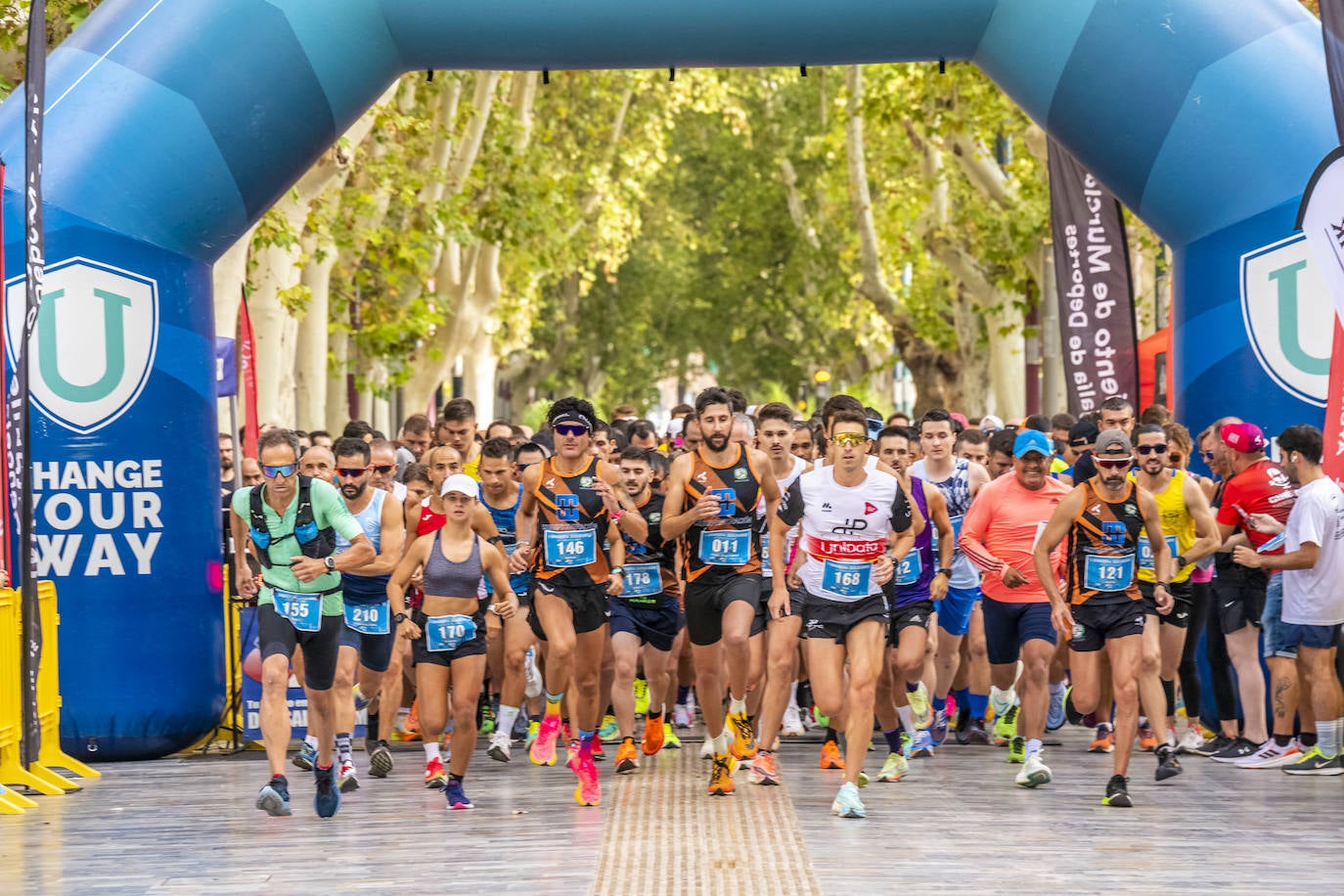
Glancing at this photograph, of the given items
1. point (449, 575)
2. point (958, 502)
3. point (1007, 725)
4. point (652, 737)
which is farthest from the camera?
point (958, 502)

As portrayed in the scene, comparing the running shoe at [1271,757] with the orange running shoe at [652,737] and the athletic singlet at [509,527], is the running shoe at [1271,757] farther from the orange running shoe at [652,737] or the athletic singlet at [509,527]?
the athletic singlet at [509,527]

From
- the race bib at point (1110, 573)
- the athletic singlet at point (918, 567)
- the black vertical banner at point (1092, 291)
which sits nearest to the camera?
the race bib at point (1110, 573)

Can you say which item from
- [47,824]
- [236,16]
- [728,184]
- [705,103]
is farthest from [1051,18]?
[728,184]

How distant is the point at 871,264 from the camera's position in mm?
30844

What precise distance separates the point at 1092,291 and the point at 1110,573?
6.61 m

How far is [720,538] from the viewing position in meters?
10.5

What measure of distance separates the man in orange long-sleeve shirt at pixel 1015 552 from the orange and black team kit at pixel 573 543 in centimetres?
229

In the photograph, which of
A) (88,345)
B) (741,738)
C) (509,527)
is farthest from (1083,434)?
(88,345)

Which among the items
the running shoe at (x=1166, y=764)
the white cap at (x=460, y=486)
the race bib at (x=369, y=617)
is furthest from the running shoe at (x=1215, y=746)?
the race bib at (x=369, y=617)

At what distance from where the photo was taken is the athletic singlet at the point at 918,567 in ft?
36.1

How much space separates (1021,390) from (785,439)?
1721 cm

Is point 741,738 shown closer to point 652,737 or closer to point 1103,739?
point 652,737

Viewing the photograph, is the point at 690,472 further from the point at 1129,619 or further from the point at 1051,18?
the point at 1051,18

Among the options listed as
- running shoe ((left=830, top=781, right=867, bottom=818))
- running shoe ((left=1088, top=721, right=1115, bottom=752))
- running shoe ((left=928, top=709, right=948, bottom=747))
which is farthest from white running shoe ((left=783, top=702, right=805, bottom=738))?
running shoe ((left=830, top=781, right=867, bottom=818))
